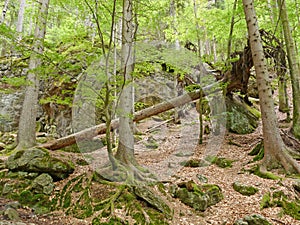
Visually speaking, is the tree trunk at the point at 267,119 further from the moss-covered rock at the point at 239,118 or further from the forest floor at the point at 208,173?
the moss-covered rock at the point at 239,118

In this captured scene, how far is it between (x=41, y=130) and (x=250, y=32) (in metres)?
10.8

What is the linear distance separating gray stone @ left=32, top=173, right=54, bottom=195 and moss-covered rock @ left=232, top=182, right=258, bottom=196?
13.5 ft

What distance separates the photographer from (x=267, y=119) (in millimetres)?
5402

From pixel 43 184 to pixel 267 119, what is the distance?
5602 mm

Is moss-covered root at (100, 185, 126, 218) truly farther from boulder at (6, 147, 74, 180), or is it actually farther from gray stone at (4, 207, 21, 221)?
boulder at (6, 147, 74, 180)

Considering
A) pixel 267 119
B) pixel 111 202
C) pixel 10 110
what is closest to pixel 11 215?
pixel 111 202

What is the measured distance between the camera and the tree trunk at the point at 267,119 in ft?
16.8

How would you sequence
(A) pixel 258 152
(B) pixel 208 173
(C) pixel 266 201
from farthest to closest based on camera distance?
(A) pixel 258 152, (B) pixel 208 173, (C) pixel 266 201

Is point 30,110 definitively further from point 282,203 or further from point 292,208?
point 292,208

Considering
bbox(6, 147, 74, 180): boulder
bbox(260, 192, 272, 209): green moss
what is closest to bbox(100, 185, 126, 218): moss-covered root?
bbox(6, 147, 74, 180): boulder

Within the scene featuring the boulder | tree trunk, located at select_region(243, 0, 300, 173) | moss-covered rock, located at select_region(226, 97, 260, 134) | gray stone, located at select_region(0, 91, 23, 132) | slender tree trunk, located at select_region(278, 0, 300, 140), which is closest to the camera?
the boulder

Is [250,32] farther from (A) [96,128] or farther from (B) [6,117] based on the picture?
(B) [6,117]

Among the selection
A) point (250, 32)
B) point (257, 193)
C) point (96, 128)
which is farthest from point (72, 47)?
point (257, 193)

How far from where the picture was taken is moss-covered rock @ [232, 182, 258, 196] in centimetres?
452
